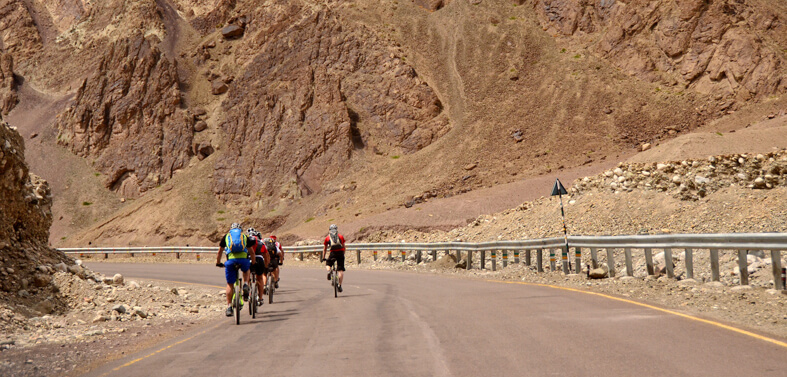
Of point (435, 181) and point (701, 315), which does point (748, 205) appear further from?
point (435, 181)

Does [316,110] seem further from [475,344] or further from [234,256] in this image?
[475,344]

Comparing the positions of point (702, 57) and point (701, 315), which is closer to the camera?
point (701, 315)

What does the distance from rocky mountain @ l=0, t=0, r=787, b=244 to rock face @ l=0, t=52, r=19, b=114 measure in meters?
0.22

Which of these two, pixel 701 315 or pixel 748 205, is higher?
pixel 748 205

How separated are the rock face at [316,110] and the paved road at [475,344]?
159 feet

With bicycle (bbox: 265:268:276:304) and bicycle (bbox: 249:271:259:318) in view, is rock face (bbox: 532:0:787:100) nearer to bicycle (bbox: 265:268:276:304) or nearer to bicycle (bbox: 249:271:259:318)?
bicycle (bbox: 265:268:276:304)

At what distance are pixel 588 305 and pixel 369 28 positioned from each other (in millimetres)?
63493

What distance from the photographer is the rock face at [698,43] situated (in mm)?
56031

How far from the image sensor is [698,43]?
59969 millimetres

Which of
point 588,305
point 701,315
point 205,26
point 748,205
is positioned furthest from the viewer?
point 205,26

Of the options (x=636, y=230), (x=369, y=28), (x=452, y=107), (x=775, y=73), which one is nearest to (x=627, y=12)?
(x=775, y=73)

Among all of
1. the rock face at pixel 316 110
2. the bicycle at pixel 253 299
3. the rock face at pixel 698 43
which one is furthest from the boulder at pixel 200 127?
the bicycle at pixel 253 299

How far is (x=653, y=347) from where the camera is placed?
24.0 feet

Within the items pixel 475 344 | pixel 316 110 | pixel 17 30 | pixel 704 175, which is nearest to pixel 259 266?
pixel 475 344
